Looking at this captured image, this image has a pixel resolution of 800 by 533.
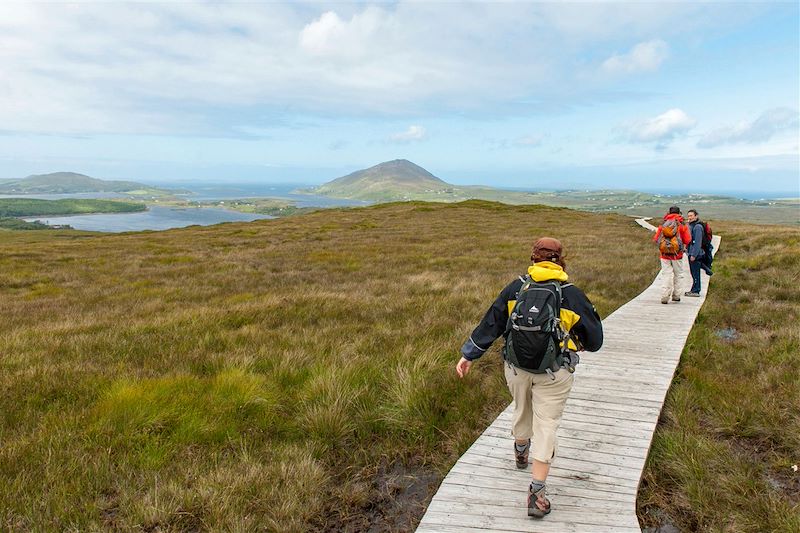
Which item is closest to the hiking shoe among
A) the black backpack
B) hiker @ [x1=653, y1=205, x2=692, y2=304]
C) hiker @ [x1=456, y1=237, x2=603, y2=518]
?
hiker @ [x1=456, y1=237, x2=603, y2=518]

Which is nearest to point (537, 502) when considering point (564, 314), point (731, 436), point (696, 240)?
point (564, 314)

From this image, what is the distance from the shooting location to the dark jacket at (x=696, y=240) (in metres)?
12.2

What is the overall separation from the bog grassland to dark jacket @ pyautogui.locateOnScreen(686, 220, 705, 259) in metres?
1.65

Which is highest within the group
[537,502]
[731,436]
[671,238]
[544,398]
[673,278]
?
[671,238]

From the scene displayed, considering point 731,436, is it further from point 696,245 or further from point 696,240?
point 696,240

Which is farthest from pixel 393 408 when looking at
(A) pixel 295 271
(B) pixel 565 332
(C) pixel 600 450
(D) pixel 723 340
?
(A) pixel 295 271

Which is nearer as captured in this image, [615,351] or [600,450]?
[600,450]

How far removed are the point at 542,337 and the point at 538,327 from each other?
105mm

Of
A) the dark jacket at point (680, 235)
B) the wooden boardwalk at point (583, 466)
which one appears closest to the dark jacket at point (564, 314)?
the wooden boardwalk at point (583, 466)

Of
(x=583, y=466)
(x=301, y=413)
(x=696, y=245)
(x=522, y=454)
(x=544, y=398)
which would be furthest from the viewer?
(x=696, y=245)

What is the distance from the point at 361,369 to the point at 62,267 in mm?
22075

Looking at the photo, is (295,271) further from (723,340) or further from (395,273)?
(723,340)

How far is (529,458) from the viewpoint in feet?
15.8

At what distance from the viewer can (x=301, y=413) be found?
586 centimetres
